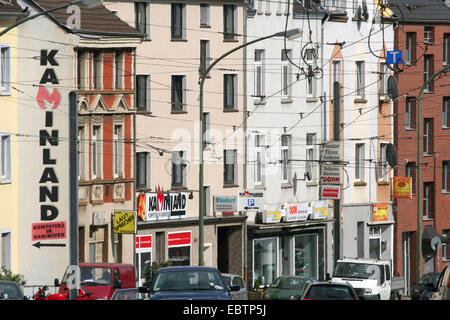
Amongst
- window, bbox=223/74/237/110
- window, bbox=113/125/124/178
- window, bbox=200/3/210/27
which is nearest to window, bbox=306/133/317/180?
window, bbox=223/74/237/110

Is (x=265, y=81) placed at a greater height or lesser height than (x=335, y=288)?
greater

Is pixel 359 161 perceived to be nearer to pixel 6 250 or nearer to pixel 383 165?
pixel 383 165

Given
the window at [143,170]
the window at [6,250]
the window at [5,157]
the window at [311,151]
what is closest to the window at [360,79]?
the window at [311,151]

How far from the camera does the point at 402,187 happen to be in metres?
66.1

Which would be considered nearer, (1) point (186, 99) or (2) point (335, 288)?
Result: (2) point (335, 288)

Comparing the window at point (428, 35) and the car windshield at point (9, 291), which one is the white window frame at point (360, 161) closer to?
the window at point (428, 35)

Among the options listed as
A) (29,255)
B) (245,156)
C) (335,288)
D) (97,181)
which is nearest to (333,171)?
(245,156)

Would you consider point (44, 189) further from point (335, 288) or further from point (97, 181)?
point (335, 288)

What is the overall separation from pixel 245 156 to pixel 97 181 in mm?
11410

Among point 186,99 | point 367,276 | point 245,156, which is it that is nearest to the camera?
point 367,276

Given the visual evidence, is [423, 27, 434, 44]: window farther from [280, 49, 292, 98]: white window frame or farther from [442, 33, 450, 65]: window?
[280, 49, 292, 98]: white window frame

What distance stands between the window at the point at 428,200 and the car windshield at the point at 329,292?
45.0m

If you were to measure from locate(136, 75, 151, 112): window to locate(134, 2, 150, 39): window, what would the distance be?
1717mm

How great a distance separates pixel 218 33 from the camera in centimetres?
5584
